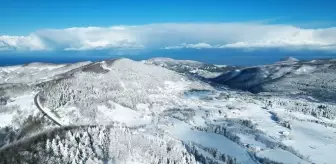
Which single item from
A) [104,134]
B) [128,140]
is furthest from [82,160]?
[128,140]

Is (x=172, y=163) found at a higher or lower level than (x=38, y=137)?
lower

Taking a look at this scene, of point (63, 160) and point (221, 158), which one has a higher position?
point (63, 160)

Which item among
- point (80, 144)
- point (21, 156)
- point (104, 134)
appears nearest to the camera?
point (21, 156)

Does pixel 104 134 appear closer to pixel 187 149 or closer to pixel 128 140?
pixel 128 140

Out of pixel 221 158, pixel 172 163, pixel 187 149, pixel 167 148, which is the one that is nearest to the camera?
pixel 172 163

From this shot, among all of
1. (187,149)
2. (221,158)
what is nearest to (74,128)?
(187,149)

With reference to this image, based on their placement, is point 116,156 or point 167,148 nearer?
point 116,156

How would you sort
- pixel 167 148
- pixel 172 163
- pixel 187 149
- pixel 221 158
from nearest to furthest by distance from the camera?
pixel 172 163, pixel 167 148, pixel 187 149, pixel 221 158

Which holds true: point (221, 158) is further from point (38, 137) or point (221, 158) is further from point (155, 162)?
point (38, 137)

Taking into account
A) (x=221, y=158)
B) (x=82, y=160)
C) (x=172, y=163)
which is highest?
(x=82, y=160)
